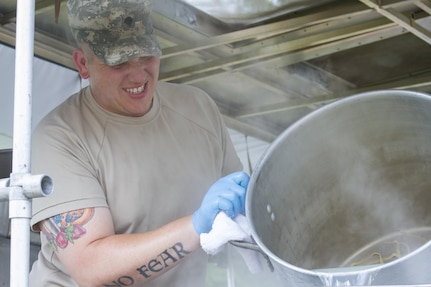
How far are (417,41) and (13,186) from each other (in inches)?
103

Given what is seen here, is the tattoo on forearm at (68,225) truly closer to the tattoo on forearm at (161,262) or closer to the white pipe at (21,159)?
the tattoo on forearm at (161,262)

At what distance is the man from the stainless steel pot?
0.17 m

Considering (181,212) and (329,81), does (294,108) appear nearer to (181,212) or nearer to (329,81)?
(329,81)

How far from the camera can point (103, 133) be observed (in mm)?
1879

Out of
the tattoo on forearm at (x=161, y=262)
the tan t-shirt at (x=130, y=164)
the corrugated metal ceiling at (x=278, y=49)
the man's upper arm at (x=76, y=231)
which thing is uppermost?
the corrugated metal ceiling at (x=278, y=49)

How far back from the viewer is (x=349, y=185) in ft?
5.92

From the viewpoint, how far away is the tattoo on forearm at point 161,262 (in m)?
1.63

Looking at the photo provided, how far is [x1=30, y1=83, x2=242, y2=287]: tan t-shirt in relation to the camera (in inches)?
68.7

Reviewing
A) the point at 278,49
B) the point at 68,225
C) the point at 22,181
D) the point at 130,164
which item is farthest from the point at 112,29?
the point at 278,49

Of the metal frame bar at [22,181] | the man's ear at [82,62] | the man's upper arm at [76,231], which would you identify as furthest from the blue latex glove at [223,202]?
the man's ear at [82,62]

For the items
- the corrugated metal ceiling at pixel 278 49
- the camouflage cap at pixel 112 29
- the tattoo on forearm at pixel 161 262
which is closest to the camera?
the tattoo on forearm at pixel 161 262

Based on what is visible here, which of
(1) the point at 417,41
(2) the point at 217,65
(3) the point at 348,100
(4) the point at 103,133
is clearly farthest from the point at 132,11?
(1) the point at 417,41

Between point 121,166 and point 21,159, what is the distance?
2.03ft

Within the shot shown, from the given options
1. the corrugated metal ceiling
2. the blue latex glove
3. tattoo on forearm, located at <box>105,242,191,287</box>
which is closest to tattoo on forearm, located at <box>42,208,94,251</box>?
tattoo on forearm, located at <box>105,242,191,287</box>
